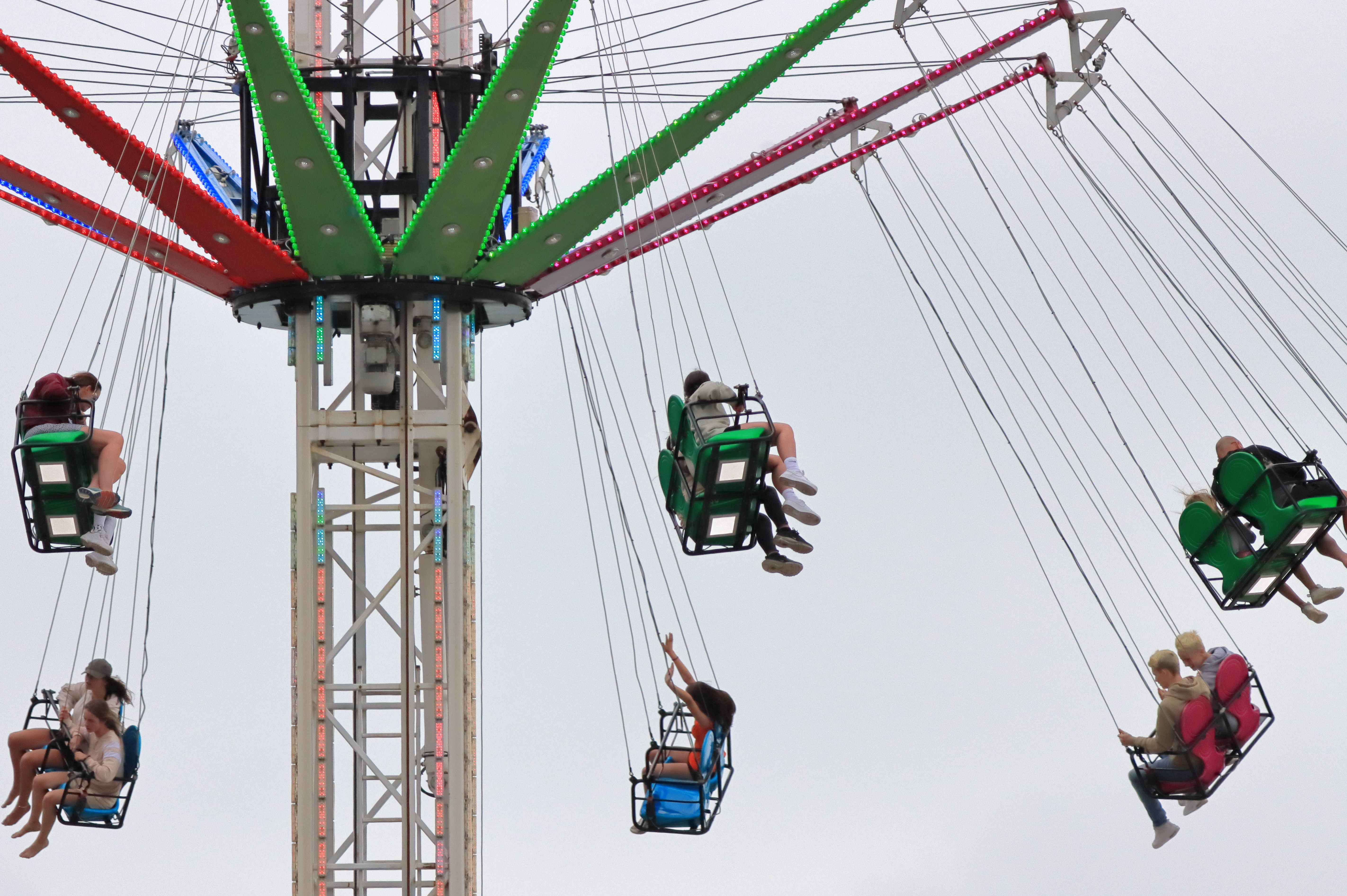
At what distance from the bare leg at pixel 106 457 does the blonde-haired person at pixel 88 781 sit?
4.58 ft

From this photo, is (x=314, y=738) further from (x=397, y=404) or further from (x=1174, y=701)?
(x=1174, y=701)

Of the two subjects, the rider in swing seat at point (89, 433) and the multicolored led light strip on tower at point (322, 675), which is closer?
the rider in swing seat at point (89, 433)

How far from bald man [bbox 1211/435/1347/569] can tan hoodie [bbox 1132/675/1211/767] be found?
3.42 feet

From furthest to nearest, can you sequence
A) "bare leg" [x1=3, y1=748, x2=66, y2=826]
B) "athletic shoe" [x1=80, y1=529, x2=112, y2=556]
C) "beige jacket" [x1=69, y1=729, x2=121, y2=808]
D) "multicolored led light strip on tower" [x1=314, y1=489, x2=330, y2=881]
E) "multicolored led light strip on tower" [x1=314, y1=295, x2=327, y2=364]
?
"multicolored led light strip on tower" [x1=314, y1=295, x2=327, y2=364] < "multicolored led light strip on tower" [x1=314, y1=489, x2=330, y2=881] < "bare leg" [x1=3, y1=748, x2=66, y2=826] < "beige jacket" [x1=69, y1=729, x2=121, y2=808] < "athletic shoe" [x1=80, y1=529, x2=112, y2=556]

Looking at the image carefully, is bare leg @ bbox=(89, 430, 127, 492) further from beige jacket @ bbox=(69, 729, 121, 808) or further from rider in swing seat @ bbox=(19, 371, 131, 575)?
beige jacket @ bbox=(69, 729, 121, 808)

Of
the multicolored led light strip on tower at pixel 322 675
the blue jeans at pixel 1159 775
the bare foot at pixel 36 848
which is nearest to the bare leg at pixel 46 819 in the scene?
the bare foot at pixel 36 848

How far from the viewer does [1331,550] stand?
18656 mm

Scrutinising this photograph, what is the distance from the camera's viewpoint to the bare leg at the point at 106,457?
733 inches

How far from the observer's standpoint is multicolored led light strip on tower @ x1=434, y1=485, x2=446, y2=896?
20.1 m

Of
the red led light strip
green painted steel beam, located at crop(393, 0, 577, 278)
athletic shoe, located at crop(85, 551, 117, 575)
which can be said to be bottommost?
athletic shoe, located at crop(85, 551, 117, 575)

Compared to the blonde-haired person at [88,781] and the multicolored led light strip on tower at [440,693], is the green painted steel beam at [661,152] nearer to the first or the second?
the multicolored led light strip on tower at [440,693]

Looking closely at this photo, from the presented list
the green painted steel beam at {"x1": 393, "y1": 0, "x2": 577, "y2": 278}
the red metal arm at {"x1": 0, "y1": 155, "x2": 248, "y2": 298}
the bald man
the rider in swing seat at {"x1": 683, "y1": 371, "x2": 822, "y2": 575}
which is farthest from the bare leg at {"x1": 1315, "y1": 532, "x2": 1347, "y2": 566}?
the red metal arm at {"x1": 0, "y1": 155, "x2": 248, "y2": 298}

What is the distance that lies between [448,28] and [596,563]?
3.72 metres

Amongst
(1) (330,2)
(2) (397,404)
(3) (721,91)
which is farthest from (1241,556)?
Answer: (1) (330,2)
